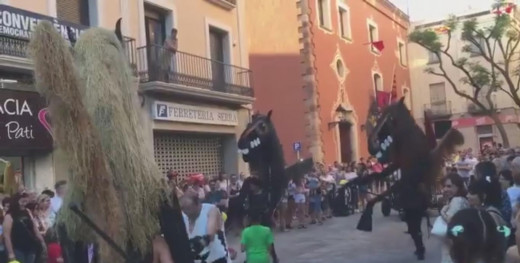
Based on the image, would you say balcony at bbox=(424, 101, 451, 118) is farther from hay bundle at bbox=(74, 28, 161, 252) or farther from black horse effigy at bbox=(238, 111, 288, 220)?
hay bundle at bbox=(74, 28, 161, 252)

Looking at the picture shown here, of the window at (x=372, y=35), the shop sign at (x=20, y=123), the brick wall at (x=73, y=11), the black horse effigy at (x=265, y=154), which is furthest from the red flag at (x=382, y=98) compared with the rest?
the black horse effigy at (x=265, y=154)

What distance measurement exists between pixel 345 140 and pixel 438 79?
15.8 metres

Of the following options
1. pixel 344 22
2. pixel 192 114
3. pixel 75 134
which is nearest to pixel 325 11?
pixel 344 22

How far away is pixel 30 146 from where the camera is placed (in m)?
13.4

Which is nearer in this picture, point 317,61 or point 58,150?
point 58,150

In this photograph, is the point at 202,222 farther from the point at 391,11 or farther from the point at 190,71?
the point at 391,11

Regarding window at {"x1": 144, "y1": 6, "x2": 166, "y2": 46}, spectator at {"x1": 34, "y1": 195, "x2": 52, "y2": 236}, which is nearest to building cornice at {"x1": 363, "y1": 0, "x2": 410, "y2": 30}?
window at {"x1": 144, "y1": 6, "x2": 166, "y2": 46}

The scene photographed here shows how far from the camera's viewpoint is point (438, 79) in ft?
141

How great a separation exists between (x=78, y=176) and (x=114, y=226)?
0.30 meters

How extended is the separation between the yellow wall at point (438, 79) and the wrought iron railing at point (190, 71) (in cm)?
2397

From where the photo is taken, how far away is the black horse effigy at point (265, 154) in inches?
372

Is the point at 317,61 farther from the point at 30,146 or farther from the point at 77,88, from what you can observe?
the point at 77,88

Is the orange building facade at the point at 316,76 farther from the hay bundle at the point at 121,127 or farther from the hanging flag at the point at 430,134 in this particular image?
the hay bundle at the point at 121,127

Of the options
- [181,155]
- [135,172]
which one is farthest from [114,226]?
[181,155]
